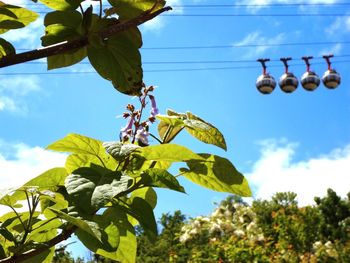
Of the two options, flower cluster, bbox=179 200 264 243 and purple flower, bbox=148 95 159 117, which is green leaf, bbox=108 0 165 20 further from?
flower cluster, bbox=179 200 264 243

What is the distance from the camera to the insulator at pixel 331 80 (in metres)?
14.2

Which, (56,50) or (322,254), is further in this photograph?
(322,254)

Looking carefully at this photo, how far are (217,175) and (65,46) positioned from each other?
0.28 metres

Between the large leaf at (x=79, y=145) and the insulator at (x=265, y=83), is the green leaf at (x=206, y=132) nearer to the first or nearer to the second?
the large leaf at (x=79, y=145)

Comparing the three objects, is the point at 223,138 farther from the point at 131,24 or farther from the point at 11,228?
the point at 11,228

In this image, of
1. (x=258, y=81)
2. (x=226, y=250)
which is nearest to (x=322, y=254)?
(x=226, y=250)

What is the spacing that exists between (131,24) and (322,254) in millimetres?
10471

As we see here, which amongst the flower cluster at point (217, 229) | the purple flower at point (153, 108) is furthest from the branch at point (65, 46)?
the flower cluster at point (217, 229)

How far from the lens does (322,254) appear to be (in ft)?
34.6

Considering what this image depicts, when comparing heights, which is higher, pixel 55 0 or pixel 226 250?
pixel 226 250

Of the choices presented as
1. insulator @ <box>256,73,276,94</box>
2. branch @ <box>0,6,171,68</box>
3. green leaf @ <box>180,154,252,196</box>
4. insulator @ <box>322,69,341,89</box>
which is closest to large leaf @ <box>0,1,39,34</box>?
branch @ <box>0,6,171,68</box>

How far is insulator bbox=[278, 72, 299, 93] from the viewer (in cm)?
1378

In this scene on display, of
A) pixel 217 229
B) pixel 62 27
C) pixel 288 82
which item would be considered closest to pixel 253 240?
pixel 217 229

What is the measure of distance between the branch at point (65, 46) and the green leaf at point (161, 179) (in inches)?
7.5
